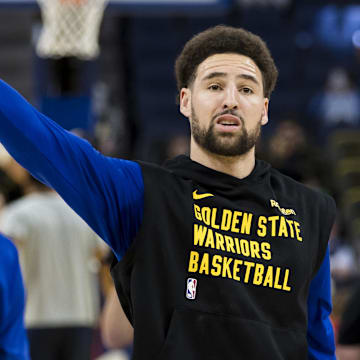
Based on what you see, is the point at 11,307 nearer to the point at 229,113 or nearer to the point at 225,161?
the point at 225,161

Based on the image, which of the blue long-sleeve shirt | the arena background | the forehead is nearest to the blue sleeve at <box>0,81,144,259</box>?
the blue long-sleeve shirt

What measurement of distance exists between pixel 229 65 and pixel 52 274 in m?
3.17

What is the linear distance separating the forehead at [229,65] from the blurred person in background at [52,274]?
296 centimetres

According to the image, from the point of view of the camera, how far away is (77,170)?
2289 millimetres

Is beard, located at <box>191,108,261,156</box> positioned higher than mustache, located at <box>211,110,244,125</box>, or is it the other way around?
mustache, located at <box>211,110,244,125</box>

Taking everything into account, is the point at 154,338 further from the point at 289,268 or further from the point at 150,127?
the point at 150,127

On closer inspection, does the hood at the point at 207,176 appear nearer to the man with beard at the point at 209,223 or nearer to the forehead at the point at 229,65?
the man with beard at the point at 209,223

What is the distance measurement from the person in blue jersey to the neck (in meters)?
1.02

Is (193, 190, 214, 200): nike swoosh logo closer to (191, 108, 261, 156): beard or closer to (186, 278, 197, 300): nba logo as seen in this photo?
(191, 108, 261, 156): beard

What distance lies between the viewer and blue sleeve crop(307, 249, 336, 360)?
2.60 meters

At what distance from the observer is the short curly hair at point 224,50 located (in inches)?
102

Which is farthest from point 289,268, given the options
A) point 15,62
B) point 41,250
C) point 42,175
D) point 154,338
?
point 15,62

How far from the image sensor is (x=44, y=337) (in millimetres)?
5270

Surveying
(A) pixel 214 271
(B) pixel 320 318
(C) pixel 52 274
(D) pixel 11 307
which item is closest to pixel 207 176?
(A) pixel 214 271
